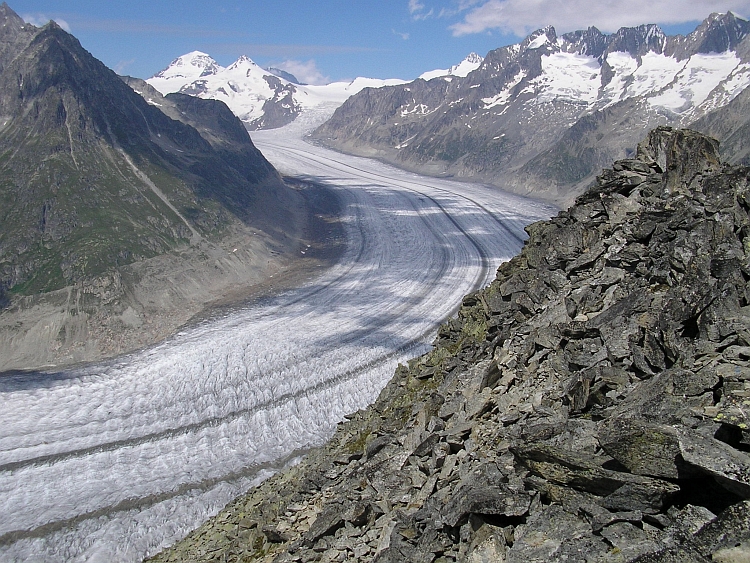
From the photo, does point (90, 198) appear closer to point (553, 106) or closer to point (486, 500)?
point (486, 500)

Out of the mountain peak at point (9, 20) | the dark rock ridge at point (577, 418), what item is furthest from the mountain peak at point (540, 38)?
the dark rock ridge at point (577, 418)

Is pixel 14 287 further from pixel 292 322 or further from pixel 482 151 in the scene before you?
pixel 482 151

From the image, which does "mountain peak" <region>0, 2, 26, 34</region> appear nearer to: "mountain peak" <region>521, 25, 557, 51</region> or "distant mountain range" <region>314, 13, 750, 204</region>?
"distant mountain range" <region>314, 13, 750, 204</region>

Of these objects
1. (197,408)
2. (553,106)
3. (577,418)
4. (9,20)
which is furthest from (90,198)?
(553,106)

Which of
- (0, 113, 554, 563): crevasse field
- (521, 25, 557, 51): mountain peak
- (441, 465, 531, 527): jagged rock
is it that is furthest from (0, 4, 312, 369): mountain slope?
(521, 25, 557, 51): mountain peak

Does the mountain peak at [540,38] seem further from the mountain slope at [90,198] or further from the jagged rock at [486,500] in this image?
the jagged rock at [486,500]

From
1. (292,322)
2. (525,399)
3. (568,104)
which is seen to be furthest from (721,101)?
(525,399)

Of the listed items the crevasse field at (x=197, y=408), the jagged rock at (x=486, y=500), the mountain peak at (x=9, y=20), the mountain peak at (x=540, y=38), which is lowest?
the crevasse field at (x=197, y=408)
